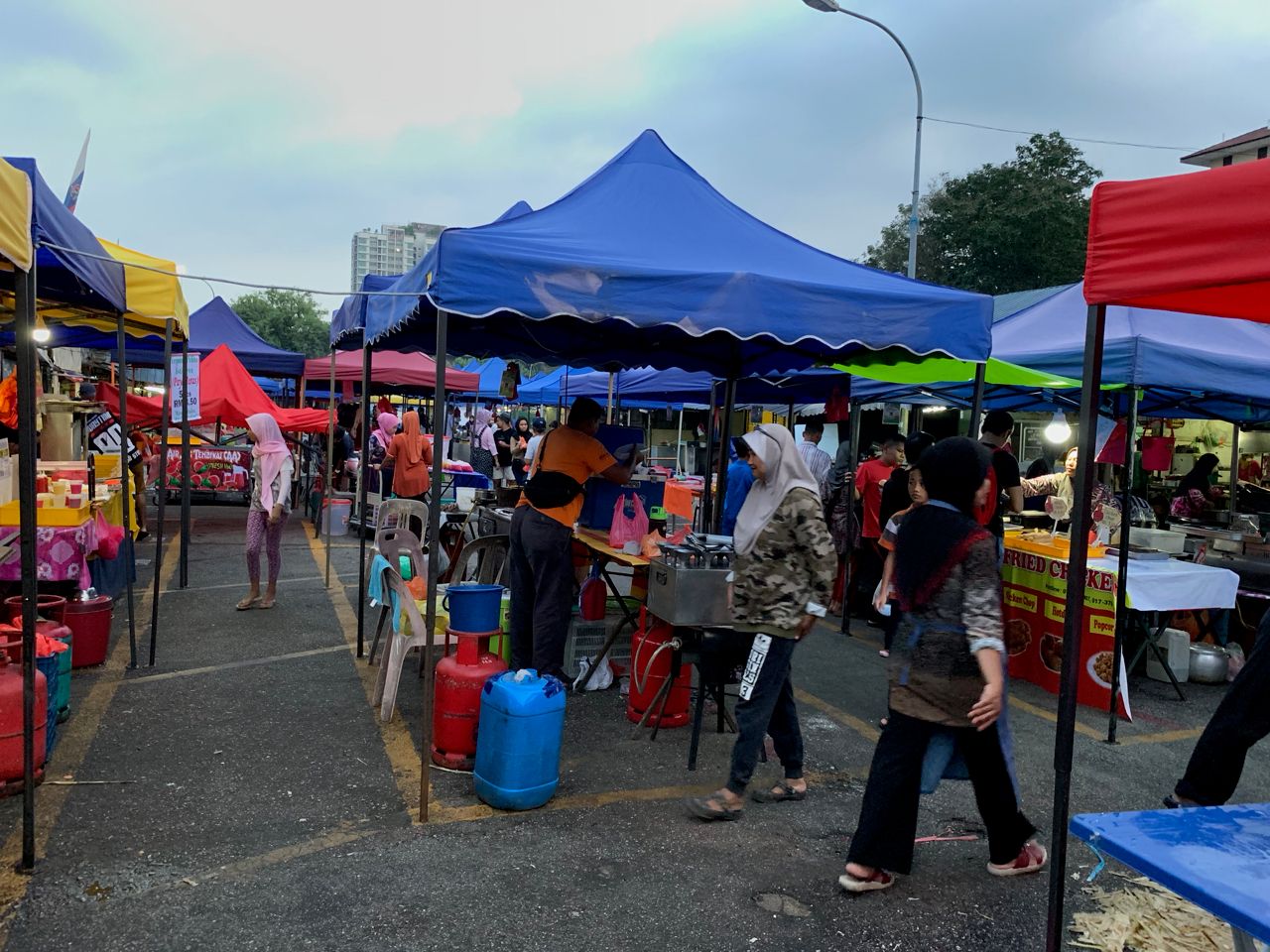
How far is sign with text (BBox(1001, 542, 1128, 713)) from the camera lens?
5.92 meters

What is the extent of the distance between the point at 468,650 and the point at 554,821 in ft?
3.21

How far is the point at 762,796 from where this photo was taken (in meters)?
4.12

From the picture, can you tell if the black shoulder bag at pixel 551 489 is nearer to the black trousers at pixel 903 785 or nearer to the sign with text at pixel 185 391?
the black trousers at pixel 903 785

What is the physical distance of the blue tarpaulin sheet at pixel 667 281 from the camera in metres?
4.05

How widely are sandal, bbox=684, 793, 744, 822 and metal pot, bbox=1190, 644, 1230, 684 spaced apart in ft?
15.6

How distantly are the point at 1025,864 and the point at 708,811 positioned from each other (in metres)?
1.31

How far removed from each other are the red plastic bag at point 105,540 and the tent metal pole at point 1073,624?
22.9 ft

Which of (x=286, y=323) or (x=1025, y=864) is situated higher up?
(x=286, y=323)

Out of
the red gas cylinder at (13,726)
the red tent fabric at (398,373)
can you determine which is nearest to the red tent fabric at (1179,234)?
the red gas cylinder at (13,726)

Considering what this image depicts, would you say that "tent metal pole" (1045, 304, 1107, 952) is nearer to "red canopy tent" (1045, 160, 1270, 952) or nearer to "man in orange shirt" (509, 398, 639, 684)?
"red canopy tent" (1045, 160, 1270, 952)

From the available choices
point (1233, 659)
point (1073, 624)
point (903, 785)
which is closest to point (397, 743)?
point (903, 785)

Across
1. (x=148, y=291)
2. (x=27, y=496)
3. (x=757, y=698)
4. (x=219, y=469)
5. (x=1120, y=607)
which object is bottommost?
(x=757, y=698)

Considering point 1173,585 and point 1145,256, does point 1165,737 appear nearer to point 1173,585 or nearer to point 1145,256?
point 1173,585

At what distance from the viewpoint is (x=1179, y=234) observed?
235 cm
